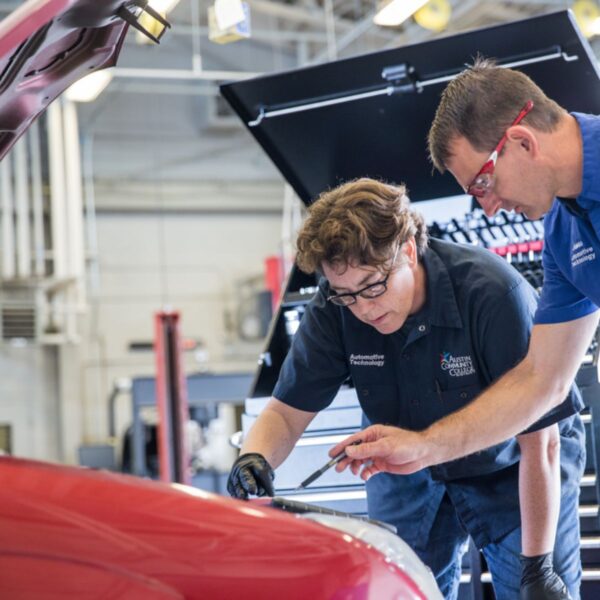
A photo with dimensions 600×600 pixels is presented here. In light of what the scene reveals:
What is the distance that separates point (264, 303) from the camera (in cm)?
1085

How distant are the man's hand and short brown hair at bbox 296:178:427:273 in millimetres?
312

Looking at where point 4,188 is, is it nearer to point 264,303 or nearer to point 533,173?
point 264,303

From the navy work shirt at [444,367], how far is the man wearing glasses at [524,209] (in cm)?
6

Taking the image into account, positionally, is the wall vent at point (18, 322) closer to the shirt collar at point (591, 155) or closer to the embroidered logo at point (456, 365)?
the embroidered logo at point (456, 365)

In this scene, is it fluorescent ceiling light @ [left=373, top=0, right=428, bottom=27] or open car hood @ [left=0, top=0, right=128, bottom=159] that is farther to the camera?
fluorescent ceiling light @ [left=373, top=0, right=428, bottom=27]

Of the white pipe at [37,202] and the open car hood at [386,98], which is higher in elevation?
the white pipe at [37,202]

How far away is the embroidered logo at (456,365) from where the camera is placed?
6.26 ft

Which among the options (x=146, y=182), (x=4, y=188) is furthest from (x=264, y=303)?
(x=4, y=188)

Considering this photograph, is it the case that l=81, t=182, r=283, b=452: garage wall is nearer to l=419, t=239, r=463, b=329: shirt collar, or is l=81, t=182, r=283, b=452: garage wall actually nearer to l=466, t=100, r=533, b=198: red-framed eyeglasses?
l=419, t=239, r=463, b=329: shirt collar

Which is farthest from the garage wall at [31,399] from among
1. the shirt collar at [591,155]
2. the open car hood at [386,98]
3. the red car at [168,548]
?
the red car at [168,548]

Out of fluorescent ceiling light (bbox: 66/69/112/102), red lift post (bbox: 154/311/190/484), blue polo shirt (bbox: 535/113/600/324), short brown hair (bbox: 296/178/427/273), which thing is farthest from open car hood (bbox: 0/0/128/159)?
fluorescent ceiling light (bbox: 66/69/112/102)

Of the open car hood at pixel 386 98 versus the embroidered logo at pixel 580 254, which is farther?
the open car hood at pixel 386 98

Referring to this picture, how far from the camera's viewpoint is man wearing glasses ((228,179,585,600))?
5.97 ft

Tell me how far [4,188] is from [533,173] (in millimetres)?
9007
